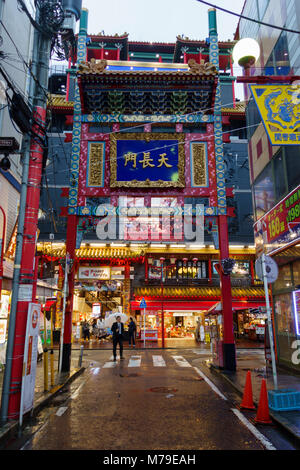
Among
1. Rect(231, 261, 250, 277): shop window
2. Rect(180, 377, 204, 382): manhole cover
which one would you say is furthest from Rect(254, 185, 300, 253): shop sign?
Rect(231, 261, 250, 277): shop window

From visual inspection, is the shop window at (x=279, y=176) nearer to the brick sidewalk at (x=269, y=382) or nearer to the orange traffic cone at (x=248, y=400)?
the brick sidewalk at (x=269, y=382)

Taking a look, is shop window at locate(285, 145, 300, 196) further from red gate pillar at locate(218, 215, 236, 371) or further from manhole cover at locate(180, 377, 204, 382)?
manhole cover at locate(180, 377, 204, 382)

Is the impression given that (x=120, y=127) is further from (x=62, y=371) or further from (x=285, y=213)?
(x=62, y=371)

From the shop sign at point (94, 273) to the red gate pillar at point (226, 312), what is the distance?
18.3m

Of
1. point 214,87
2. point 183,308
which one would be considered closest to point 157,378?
point 214,87

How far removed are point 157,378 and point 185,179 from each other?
8404mm

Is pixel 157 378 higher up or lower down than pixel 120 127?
lower down

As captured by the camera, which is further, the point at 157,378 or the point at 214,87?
the point at 214,87

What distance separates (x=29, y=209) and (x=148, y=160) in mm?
8179

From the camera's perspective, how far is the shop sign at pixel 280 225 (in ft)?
37.1

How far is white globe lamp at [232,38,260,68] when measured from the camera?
24.0ft

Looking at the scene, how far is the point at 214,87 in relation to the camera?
50.3 feet

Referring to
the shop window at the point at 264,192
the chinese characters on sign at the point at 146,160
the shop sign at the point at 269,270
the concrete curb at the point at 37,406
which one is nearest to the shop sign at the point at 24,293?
the concrete curb at the point at 37,406

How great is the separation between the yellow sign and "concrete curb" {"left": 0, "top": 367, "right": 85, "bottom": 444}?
28.4 feet
